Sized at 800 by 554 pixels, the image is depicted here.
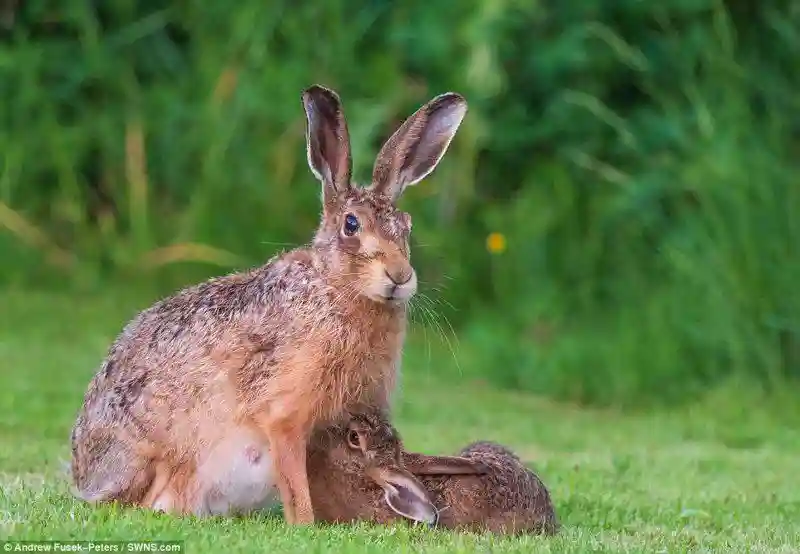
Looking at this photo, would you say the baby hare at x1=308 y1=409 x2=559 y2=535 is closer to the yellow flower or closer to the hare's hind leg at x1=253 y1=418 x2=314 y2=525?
the hare's hind leg at x1=253 y1=418 x2=314 y2=525

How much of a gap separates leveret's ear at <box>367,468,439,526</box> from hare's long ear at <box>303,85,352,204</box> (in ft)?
3.73

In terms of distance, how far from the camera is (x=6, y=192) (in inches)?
510

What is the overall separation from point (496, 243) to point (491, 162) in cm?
101

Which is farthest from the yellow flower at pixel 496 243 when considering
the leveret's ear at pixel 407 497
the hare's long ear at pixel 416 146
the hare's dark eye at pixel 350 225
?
the leveret's ear at pixel 407 497

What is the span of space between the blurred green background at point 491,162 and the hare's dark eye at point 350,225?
163 inches

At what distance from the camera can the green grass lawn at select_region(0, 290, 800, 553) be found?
18.0ft

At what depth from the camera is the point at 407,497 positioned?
19.1 ft

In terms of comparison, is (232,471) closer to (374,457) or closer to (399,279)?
(374,457)

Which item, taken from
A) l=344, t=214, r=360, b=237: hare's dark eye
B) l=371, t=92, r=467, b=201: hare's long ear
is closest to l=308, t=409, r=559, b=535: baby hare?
l=344, t=214, r=360, b=237: hare's dark eye

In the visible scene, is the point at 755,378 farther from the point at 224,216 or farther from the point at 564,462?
the point at 224,216

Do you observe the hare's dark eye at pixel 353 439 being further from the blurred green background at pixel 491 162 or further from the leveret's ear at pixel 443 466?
the blurred green background at pixel 491 162

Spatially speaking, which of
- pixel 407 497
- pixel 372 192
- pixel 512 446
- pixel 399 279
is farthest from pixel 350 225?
pixel 512 446

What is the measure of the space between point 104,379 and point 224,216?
6.29 metres

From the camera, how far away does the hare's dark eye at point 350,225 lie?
606 centimetres
